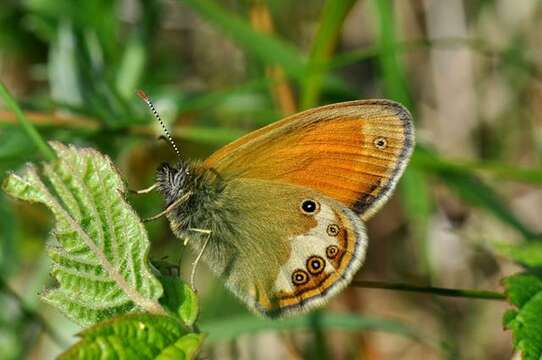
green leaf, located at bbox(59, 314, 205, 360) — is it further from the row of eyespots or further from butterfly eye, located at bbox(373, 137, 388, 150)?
butterfly eye, located at bbox(373, 137, 388, 150)

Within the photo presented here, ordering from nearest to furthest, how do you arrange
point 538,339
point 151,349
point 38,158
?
point 151,349
point 538,339
point 38,158

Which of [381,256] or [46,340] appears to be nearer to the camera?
[46,340]

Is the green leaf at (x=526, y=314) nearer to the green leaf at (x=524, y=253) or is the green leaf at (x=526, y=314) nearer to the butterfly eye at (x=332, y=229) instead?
the green leaf at (x=524, y=253)

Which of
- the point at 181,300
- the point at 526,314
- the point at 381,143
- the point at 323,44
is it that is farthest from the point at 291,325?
the point at 181,300

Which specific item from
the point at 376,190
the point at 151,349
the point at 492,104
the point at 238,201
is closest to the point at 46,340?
the point at 238,201

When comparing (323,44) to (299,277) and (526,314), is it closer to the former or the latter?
(299,277)

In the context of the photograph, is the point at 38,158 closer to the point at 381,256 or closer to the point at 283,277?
the point at 283,277
